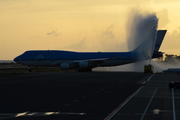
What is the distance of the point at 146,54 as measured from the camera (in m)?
64.4

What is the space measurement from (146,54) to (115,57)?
330 inches

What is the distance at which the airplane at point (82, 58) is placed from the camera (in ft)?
206

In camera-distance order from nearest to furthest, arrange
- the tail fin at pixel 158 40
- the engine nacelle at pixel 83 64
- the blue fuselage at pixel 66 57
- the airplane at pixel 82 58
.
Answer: the engine nacelle at pixel 83 64
the tail fin at pixel 158 40
the airplane at pixel 82 58
the blue fuselage at pixel 66 57

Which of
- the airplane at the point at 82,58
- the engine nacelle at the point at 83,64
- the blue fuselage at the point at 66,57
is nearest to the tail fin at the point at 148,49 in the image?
the airplane at the point at 82,58

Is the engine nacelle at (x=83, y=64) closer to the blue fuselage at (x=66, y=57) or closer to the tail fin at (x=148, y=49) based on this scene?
the blue fuselage at (x=66, y=57)

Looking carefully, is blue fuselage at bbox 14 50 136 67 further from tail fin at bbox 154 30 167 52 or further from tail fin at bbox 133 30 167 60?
tail fin at bbox 154 30 167 52

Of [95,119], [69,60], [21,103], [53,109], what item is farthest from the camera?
[69,60]

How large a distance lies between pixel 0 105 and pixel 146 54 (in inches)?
2098

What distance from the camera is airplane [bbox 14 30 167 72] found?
206 ft

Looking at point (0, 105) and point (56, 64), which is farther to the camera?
point (56, 64)

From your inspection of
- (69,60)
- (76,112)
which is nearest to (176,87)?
(76,112)

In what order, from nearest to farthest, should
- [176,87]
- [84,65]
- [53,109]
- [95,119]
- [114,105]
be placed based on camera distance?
1. [95,119]
2. [53,109]
3. [114,105]
4. [176,87]
5. [84,65]

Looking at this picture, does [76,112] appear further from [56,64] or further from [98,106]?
[56,64]

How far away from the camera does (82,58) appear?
218 ft
